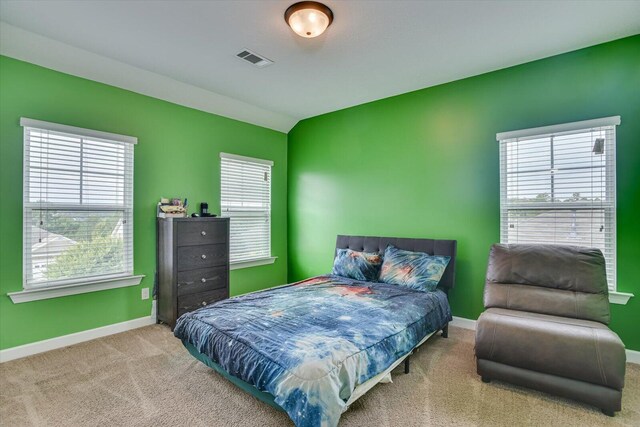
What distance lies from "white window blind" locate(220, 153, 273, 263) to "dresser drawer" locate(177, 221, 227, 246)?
0.58 metres

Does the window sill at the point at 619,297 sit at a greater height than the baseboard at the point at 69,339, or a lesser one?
greater

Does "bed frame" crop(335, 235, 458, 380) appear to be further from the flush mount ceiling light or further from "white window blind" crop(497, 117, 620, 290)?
the flush mount ceiling light

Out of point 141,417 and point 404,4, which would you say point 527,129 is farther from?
point 141,417

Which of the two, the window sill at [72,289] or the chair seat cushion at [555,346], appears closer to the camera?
the chair seat cushion at [555,346]

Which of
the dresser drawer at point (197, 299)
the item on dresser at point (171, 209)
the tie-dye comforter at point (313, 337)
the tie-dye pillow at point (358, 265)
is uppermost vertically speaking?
the item on dresser at point (171, 209)

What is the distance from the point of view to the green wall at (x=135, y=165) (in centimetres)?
274

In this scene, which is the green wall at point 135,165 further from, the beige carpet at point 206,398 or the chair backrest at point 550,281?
the chair backrest at point 550,281

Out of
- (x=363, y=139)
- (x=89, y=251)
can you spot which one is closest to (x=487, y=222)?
(x=363, y=139)

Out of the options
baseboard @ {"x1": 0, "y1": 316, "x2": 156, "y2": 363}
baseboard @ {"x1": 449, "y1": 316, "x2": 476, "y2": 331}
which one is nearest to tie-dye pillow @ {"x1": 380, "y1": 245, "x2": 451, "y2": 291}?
baseboard @ {"x1": 449, "y1": 316, "x2": 476, "y2": 331}

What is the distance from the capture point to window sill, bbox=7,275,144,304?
2.79 meters

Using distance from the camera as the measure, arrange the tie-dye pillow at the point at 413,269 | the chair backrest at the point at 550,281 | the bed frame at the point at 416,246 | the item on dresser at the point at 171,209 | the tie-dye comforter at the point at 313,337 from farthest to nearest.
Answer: the item on dresser at the point at 171,209, the bed frame at the point at 416,246, the tie-dye pillow at the point at 413,269, the chair backrest at the point at 550,281, the tie-dye comforter at the point at 313,337

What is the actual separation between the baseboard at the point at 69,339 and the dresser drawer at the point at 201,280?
618 millimetres

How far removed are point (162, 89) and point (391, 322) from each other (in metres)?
3.39

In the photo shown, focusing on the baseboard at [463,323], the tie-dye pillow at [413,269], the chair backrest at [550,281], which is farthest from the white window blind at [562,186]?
the baseboard at [463,323]
